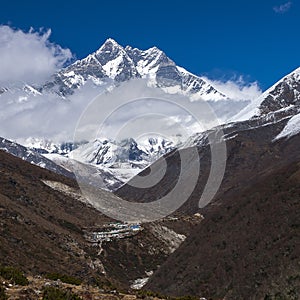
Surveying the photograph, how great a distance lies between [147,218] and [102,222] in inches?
1196

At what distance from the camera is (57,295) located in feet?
85.9

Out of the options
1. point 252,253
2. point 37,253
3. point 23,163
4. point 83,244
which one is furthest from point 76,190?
point 252,253

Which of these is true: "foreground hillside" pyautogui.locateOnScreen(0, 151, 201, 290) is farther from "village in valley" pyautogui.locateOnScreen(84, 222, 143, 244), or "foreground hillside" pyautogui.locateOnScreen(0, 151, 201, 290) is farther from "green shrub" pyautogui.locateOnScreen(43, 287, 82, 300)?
"green shrub" pyautogui.locateOnScreen(43, 287, 82, 300)

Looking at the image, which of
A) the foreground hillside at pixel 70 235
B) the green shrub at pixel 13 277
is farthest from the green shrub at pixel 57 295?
the foreground hillside at pixel 70 235

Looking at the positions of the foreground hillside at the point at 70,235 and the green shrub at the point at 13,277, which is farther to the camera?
the foreground hillside at the point at 70,235

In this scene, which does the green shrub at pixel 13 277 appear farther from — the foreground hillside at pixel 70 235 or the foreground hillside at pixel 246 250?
the foreground hillside at pixel 70 235

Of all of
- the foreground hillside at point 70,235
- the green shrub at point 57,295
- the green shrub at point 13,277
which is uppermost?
the foreground hillside at point 70,235

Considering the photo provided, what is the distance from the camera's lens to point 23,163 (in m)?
194

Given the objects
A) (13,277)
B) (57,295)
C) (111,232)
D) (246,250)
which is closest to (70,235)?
(111,232)

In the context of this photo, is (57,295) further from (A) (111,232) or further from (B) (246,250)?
(A) (111,232)

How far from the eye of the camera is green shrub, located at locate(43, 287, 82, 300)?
25688 millimetres

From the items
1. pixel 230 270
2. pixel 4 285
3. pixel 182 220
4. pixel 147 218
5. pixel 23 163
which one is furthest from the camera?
pixel 23 163

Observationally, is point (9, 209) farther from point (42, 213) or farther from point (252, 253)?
point (252, 253)

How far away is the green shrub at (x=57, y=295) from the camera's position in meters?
25.7
